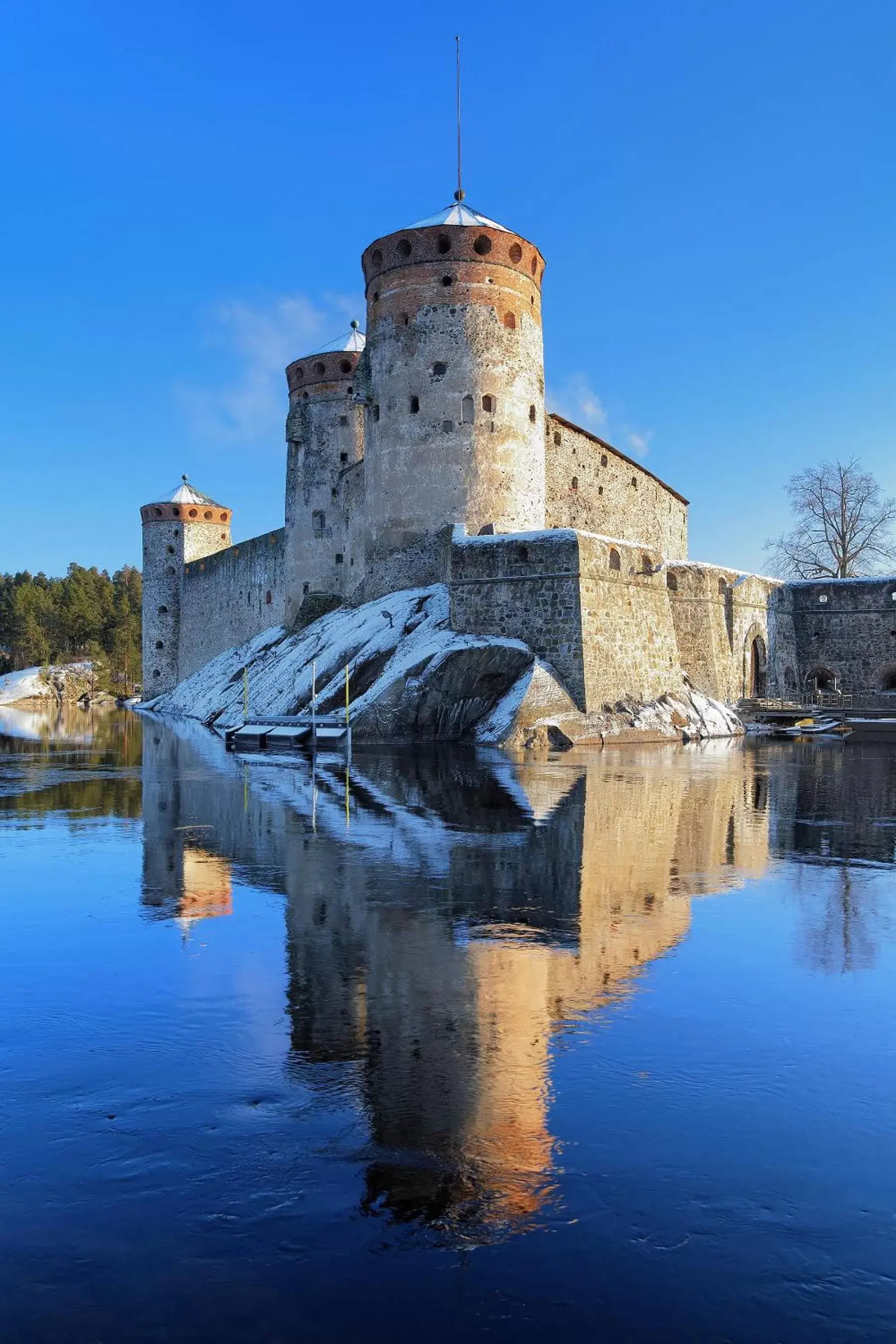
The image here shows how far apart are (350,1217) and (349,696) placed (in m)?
23.2

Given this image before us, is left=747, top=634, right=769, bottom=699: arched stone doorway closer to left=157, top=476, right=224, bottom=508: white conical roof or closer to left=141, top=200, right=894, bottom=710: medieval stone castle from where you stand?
left=141, top=200, right=894, bottom=710: medieval stone castle

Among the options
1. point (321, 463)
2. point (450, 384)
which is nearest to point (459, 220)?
point (450, 384)

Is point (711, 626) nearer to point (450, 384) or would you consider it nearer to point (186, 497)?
point (450, 384)

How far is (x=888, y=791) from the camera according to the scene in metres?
13.7

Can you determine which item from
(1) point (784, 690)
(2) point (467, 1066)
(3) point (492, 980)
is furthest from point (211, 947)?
(1) point (784, 690)

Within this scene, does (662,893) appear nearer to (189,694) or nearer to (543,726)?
(543,726)

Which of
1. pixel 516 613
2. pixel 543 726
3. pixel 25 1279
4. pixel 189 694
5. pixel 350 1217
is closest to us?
pixel 25 1279

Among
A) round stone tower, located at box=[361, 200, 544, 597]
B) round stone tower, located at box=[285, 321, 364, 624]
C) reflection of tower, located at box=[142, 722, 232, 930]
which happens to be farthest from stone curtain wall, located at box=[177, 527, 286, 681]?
reflection of tower, located at box=[142, 722, 232, 930]

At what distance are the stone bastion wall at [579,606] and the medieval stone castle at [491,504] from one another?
0.04 m

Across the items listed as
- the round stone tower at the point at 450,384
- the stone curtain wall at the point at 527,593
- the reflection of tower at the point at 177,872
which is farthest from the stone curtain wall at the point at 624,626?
the reflection of tower at the point at 177,872

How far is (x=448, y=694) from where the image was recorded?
23.6 m

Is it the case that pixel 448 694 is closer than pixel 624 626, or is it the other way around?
pixel 448 694

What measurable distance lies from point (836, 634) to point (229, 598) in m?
28.4

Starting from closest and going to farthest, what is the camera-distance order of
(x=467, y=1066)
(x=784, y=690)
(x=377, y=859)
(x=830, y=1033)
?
(x=467, y=1066)
(x=830, y=1033)
(x=377, y=859)
(x=784, y=690)
